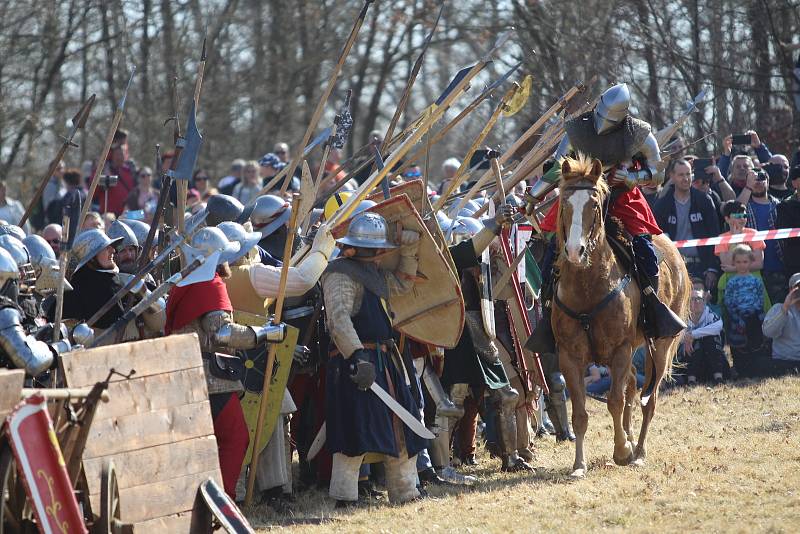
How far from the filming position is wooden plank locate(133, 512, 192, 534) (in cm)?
605

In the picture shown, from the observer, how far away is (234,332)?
692 centimetres

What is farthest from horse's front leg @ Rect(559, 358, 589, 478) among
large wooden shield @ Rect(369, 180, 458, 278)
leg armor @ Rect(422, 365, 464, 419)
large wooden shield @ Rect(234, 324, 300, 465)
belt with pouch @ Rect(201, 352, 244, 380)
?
belt with pouch @ Rect(201, 352, 244, 380)

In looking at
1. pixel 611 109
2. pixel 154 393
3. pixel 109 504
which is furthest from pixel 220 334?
pixel 611 109

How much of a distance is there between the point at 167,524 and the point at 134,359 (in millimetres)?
742

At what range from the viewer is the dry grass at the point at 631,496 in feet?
22.7

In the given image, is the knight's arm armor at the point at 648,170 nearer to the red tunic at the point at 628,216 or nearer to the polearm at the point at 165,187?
the red tunic at the point at 628,216

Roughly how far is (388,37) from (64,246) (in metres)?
20.4

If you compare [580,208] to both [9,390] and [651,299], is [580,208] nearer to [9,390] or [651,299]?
[651,299]

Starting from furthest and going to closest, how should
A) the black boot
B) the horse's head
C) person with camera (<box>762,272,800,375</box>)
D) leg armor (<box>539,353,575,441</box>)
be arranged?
person with camera (<box>762,272,800,375</box>) < leg armor (<box>539,353,575,441</box>) < the black boot < the horse's head

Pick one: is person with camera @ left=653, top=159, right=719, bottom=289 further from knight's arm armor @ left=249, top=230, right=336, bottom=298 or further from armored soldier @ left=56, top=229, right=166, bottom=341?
armored soldier @ left=56, top=229, right=166, bottom=341

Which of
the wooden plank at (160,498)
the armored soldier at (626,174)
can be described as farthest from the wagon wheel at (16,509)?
the armored soldier at (626,174)

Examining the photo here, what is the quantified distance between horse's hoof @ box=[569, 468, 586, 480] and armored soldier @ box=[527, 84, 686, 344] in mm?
794

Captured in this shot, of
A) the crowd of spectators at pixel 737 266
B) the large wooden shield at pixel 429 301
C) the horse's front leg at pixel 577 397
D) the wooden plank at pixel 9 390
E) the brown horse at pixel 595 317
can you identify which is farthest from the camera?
the crowd of spectators at pixel 737 266

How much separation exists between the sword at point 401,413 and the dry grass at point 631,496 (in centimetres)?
39
